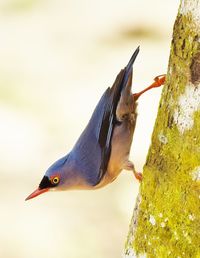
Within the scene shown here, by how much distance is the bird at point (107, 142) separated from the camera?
5.13 meters

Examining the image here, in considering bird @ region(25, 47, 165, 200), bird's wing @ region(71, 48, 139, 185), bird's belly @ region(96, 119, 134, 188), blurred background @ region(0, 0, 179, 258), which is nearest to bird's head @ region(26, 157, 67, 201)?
bird @ region(25, 47, 165, 200)

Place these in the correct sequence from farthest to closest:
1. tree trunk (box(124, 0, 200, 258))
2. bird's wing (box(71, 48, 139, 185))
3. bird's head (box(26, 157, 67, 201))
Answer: bird's head (box(26, 157, 67, 201)) < bird's wing (box(71, 48, 139, 185)) < tree trunk (box(124, 0, 200, 258))

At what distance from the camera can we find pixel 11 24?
38.1 feet

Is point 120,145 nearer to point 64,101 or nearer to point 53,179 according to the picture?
point 53,179

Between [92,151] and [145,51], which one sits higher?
[145,51]

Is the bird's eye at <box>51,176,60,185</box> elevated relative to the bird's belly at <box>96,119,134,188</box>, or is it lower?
lower

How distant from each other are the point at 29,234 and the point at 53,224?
0.87 feet

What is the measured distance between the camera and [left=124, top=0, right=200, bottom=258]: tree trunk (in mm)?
3168

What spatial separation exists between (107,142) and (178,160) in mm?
1959

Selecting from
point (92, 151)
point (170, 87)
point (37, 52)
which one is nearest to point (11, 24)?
point (37, 52)

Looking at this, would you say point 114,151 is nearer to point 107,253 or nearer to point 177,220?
point 177,220

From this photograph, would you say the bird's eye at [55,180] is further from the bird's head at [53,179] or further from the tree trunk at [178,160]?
the tree trunk at [178,160]

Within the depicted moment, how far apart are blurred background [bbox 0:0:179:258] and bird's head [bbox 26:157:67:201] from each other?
202 cm

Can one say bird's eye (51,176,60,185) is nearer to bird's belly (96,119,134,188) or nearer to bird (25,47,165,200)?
bird (25,47,165,200)
